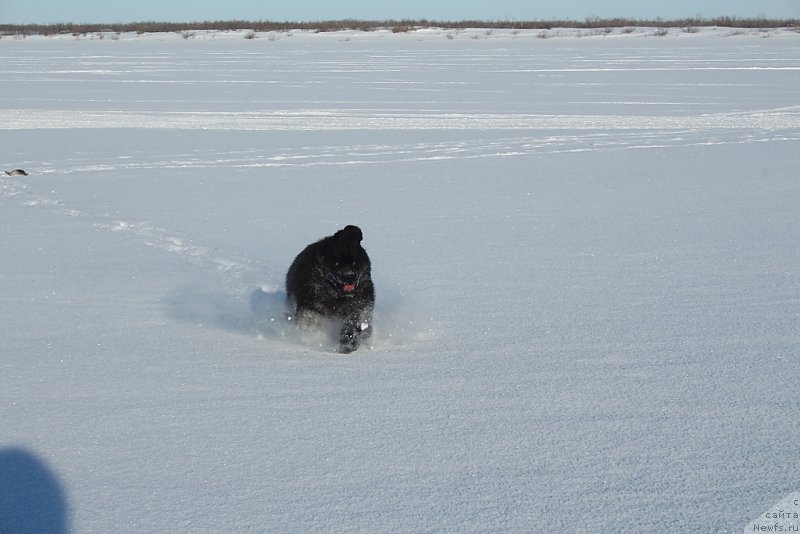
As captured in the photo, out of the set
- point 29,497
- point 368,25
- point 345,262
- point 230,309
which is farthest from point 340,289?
point 368,25

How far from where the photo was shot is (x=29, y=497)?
131 inches

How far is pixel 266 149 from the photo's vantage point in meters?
14.6

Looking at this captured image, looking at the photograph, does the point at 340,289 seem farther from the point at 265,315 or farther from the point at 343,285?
the point at 265,315

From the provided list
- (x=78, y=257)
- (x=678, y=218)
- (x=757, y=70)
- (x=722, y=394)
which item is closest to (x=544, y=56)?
(x=757, y=70)

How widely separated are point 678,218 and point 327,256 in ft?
16.3

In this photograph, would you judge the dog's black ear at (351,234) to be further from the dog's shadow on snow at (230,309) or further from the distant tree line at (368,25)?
the distant tree line at (368,25)

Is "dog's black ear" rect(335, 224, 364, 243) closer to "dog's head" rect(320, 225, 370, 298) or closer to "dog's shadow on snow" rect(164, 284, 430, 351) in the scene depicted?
"dog's head" rect(320, 225, 370, 298)

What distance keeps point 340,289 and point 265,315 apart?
3.32 feet

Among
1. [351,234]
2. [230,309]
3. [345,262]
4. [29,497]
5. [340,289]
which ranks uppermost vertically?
[351,234]

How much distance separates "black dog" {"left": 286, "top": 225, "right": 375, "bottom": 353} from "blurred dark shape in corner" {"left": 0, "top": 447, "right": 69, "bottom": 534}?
203cm

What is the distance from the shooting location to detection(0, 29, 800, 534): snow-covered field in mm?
3371

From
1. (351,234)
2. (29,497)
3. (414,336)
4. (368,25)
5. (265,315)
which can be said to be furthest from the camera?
(368,25)

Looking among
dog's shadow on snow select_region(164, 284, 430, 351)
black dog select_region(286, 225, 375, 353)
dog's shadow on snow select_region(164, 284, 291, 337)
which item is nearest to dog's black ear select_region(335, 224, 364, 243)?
black dog select_region(286, 225, 375, 353)

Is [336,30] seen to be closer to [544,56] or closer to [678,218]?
[544,56]
